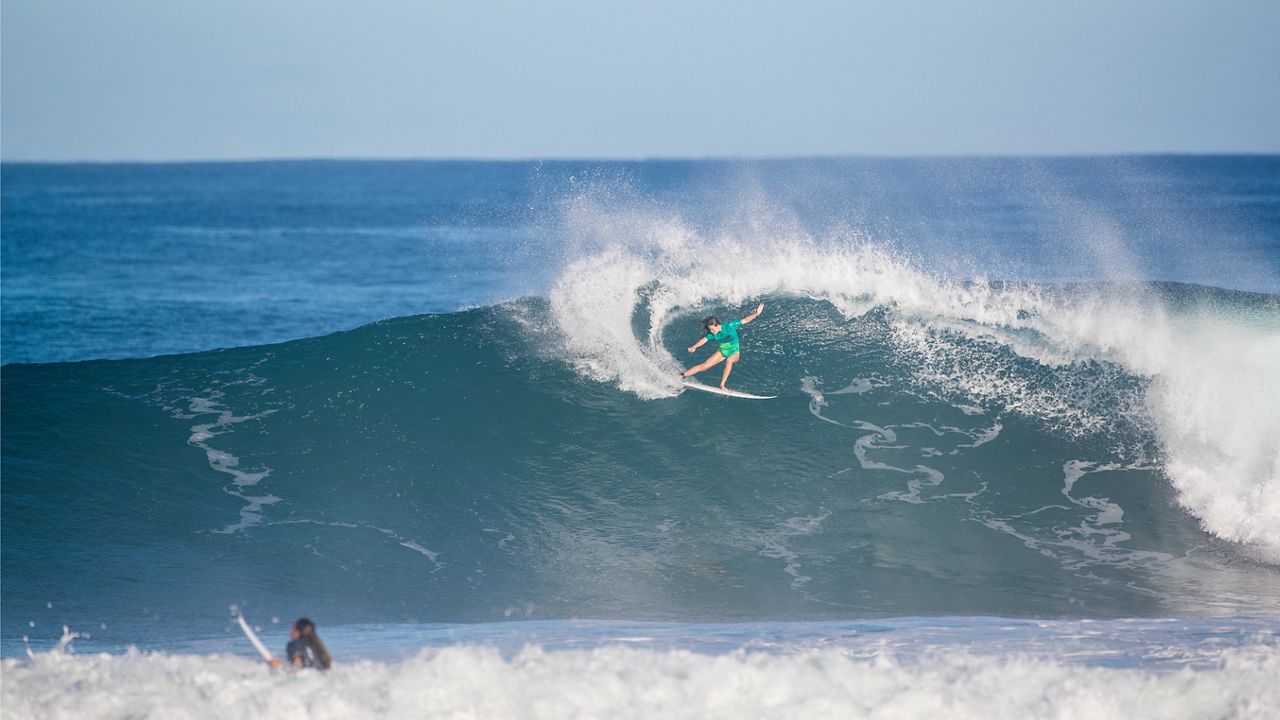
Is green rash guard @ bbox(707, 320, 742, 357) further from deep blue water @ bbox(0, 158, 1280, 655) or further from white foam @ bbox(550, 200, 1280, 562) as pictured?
white foam @ bbox(550, 200, 1280, 562)

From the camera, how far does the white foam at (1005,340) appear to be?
1123cm

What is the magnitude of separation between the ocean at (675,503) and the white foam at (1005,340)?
0.05 meters

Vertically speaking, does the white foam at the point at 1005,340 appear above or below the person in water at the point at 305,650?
above

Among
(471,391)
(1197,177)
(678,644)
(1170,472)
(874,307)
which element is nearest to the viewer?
(678,644)

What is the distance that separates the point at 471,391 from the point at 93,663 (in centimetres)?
698

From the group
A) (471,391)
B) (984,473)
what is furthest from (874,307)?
(471,391)

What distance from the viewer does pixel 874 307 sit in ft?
48.5

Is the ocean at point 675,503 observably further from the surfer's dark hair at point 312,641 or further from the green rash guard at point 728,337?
the green rash guard at point 728,337

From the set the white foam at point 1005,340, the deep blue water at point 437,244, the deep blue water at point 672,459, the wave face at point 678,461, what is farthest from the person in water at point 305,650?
the deep blue water at point 437,244

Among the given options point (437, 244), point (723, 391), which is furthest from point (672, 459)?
point (437, 244)

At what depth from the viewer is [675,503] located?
433 inches

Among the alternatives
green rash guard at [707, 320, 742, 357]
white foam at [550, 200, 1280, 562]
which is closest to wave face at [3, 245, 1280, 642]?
white foam at [550, 200, 1280, 562]

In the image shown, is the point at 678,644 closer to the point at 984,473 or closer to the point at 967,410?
the point at 984,473

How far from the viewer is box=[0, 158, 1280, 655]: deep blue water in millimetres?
9336
